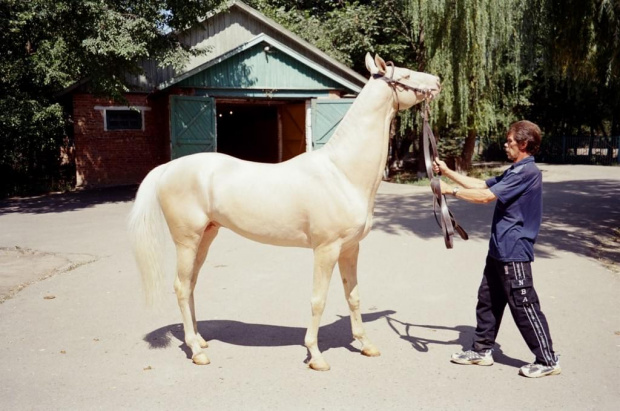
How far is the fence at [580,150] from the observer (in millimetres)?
31781

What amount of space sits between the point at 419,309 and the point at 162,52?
11.4m

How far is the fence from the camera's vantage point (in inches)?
1251

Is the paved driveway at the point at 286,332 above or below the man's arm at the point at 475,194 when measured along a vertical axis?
below

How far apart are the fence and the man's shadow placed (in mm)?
28116

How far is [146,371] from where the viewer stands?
13.8 ft

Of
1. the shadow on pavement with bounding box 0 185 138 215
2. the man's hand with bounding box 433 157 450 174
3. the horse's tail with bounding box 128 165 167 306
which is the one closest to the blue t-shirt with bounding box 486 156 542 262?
the man's hand with bounding box 433 157 450 174

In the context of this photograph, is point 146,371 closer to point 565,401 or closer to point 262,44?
point 565,401

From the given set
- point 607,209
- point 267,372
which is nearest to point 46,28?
point 267,372

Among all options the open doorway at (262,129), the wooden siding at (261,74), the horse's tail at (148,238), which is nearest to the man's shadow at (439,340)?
the horse's tail at (148,238)

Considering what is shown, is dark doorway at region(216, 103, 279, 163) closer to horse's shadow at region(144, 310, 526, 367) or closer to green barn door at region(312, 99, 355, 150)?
green barn door at region(312, 99, 355, 150)

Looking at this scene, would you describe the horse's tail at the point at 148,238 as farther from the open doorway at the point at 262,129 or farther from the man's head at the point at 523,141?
the open doorway at the point at 262,129

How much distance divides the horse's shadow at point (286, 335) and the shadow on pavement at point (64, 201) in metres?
9.98

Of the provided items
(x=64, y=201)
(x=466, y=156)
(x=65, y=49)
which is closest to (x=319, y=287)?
(x=65, y=49)

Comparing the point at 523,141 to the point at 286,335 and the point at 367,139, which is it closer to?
the point at 367,139
